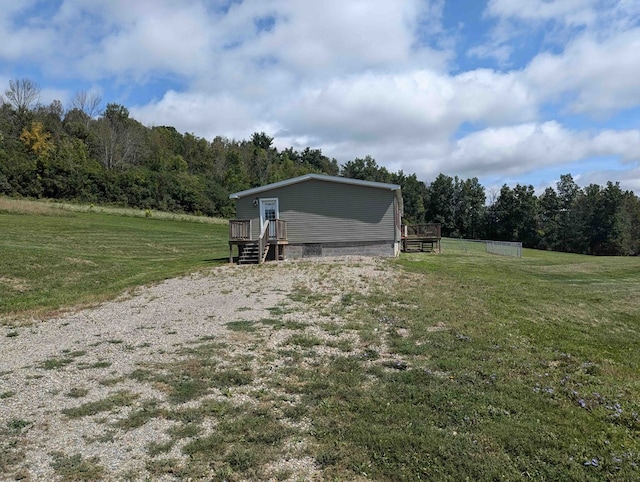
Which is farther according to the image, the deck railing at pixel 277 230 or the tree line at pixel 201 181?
the tree line at pixel 201 181

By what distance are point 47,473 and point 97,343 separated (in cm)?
385

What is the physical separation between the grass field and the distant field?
25cm

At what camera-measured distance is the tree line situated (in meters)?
41.7

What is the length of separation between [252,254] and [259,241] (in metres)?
0.68

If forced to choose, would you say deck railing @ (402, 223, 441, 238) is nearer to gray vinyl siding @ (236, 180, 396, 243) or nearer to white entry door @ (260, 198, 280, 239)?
gray vinyl siding @ (236, 180, 396, 243)

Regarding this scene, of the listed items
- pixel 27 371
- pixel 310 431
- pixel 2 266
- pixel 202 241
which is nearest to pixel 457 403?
pixel 310 431

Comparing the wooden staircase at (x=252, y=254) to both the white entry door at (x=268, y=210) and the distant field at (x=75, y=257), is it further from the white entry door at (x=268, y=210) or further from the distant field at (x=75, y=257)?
the white entry door at (x=268, y=210)

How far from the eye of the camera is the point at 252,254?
1697cm

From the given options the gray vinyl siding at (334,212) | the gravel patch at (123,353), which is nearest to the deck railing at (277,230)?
the gray vinyl siding at (334,212)

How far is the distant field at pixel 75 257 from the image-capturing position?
10.7 meters

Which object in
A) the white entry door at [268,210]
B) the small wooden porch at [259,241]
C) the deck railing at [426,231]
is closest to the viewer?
the small wooden porch at [259,241]

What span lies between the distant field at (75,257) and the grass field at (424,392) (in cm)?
25

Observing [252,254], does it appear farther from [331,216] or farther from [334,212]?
[334,212]

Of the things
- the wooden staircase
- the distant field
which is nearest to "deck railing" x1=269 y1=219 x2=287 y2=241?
the wooden staircase
